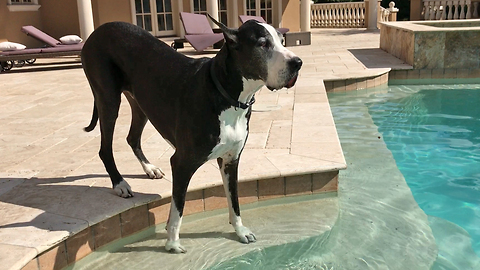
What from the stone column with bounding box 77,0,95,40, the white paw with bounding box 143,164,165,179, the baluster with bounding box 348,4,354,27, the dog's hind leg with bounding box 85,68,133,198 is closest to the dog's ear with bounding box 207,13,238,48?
the dog's hind leg with bounding box 85,68,133,198

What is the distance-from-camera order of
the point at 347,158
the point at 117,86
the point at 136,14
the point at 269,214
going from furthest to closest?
the point at 136,14, the point at 347,158, the point at 269,214, the point at 117,86

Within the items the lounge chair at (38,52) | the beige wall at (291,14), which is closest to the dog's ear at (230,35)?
the lounge chair at (38,52)

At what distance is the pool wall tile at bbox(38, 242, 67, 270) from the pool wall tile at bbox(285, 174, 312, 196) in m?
1.72

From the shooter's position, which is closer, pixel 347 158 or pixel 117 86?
pixel 117 86

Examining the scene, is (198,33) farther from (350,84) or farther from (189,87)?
(189,87)

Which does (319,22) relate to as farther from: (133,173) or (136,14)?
(133,173)

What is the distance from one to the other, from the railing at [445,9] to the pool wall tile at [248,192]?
19006mm

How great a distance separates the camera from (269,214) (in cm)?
361

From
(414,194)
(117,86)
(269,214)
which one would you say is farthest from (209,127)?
(414,194)

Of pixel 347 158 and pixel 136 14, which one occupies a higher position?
pixel 136 14

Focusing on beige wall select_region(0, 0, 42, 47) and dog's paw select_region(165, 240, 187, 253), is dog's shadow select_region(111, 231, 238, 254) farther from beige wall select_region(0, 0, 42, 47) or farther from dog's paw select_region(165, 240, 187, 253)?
beige wall select_region(0, 0, 42, 47)

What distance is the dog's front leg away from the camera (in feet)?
9.87

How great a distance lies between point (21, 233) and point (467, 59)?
849 centimetres

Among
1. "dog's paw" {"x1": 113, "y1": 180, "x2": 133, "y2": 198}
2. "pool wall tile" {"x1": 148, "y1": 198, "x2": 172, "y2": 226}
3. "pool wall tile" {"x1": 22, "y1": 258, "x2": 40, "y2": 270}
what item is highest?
"dog's paw" {"x1": 113, "y1": 180, "x2": 133, "y2": 198}
